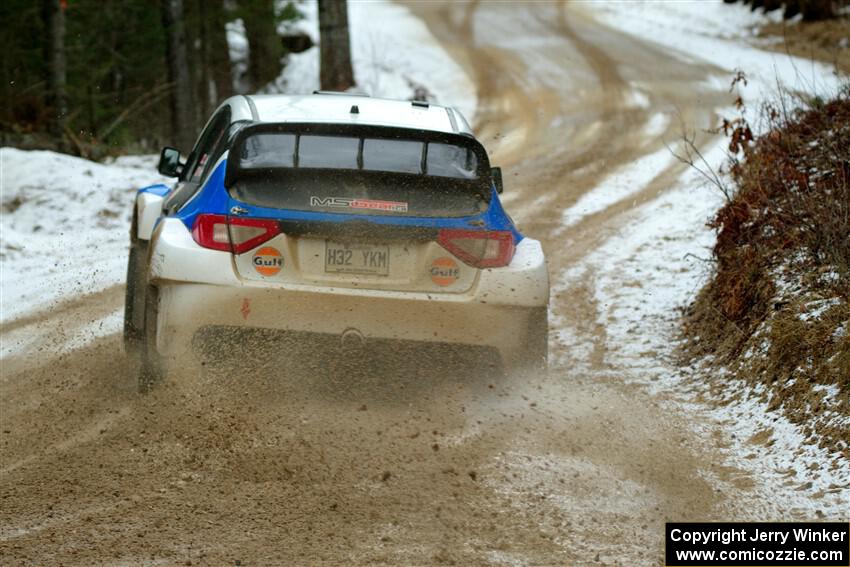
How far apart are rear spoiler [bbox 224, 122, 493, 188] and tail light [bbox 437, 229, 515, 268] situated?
0.94ft

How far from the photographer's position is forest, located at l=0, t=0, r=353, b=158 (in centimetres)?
1680

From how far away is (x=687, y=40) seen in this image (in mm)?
30141

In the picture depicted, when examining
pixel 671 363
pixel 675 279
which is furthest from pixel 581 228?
pixel 671 363

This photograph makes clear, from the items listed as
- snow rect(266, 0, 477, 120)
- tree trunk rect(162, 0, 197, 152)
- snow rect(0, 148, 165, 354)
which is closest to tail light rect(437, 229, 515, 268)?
snow rect(0, 148, 165, 354)

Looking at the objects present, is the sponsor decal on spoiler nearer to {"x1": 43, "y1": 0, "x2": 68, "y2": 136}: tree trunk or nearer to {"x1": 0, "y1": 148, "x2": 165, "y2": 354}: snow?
{"x1": 0, "y1": 148, "x2": 165, "y2": 354}: snow

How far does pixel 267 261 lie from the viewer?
5.75 metres

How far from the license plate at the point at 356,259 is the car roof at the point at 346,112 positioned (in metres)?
0.69

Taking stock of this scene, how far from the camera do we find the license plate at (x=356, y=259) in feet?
18.9

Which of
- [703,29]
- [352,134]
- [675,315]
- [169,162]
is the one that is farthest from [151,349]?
[703,29]

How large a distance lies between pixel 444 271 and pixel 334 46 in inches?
613

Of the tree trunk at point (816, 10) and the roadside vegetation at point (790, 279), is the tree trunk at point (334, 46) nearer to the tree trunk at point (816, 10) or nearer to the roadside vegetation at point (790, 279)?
the roadside vegetation at point (790, 279)

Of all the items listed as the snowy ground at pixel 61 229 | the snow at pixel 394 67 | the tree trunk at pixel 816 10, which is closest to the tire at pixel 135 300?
the snowy ground at pixel 61 229

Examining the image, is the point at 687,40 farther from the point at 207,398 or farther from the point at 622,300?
the point at 207,398

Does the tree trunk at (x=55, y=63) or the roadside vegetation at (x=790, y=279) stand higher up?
the roadside vegetation at (x=790, y=279)
